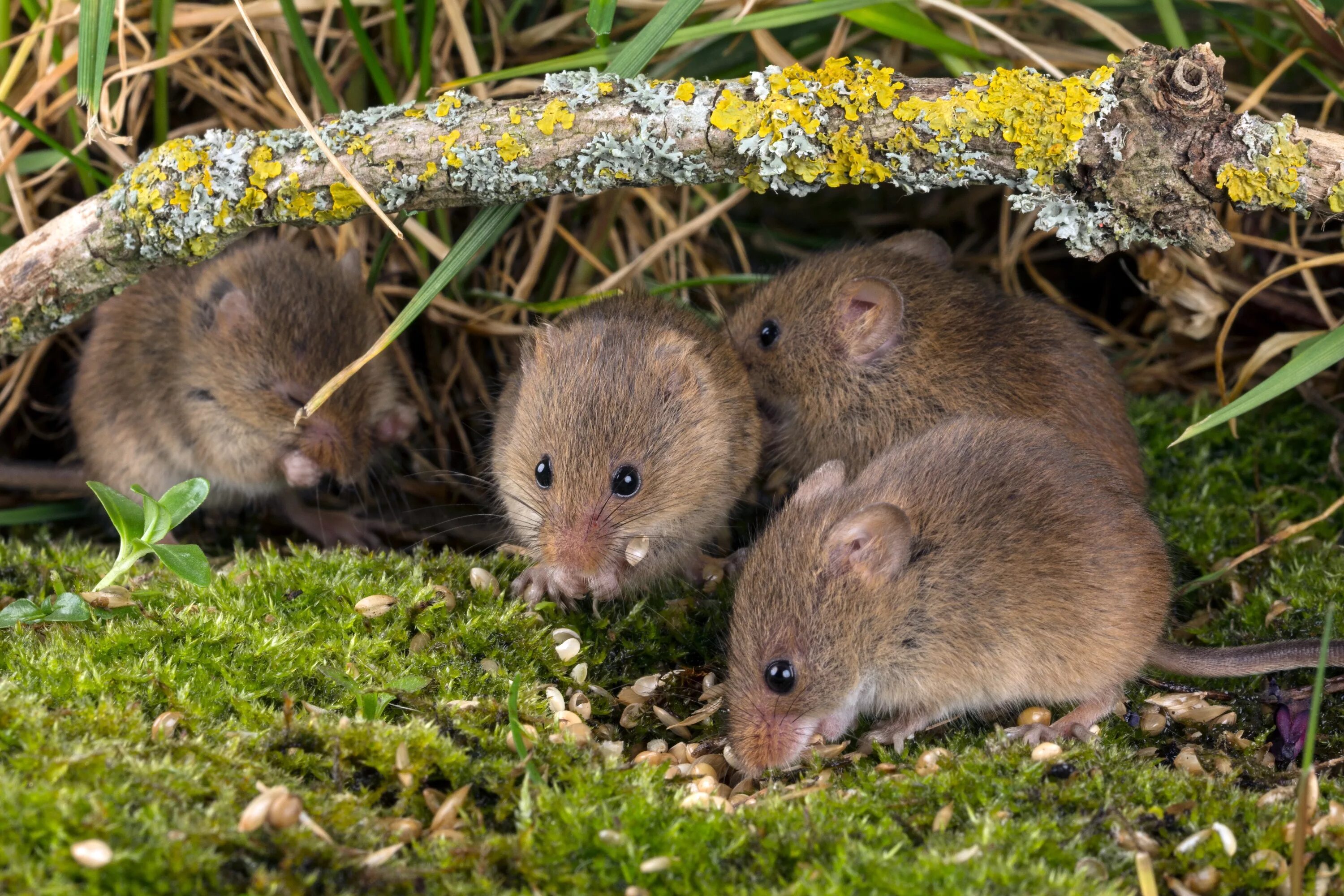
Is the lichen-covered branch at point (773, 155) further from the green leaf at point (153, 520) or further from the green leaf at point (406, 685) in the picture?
the green leaf at point (406, 685)

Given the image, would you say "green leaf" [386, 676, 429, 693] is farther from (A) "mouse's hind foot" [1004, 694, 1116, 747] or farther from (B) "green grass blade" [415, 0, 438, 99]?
(B) "green grass blade" [415, 0, 438, 99]

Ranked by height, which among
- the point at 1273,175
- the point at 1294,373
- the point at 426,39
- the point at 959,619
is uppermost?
the point at 426,39

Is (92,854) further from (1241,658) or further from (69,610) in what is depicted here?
(1241,658)

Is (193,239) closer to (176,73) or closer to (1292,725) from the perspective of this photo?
(176,73)

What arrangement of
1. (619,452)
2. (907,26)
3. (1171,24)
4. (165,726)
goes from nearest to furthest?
(165,726) < (619,452) < (907,26) < (1171,24)

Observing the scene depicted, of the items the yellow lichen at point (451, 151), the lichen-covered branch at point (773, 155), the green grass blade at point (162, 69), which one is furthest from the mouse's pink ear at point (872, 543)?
the green grass blade at point (162, 69)

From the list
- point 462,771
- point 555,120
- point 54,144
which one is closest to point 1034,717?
point 462,771
